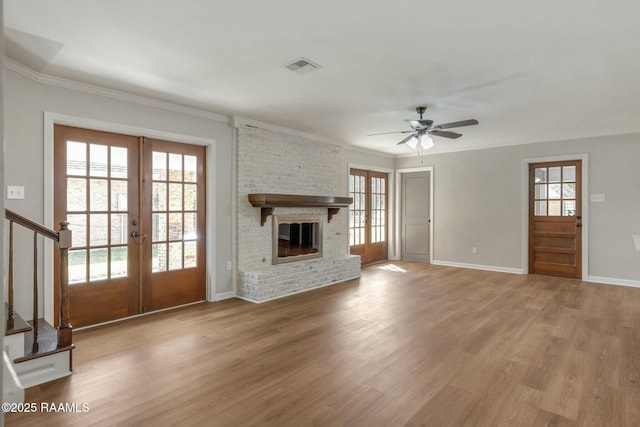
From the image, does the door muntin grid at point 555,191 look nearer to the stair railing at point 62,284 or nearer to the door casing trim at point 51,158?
the door casing trim at point 51,158

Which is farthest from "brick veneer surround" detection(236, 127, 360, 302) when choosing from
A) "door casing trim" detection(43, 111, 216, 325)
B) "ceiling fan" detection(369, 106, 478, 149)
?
"ceiling fan" detection(369, 106, 478, 149)

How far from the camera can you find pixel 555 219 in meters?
6.29

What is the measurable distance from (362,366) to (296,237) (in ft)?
10.6

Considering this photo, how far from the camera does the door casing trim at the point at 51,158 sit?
132 inches

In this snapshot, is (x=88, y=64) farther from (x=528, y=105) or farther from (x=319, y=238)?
(x=528, y=105)

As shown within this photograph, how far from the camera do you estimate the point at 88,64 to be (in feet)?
10.1

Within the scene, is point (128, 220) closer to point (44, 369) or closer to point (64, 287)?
point (64, 287)

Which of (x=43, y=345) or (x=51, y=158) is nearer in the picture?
(x=43, y=345)

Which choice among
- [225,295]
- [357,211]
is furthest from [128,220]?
[357,211]

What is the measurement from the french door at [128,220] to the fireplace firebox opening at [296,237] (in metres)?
1.18

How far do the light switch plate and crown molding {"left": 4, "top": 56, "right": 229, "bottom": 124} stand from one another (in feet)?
3.25

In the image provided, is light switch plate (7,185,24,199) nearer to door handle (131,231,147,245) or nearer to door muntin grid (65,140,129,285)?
door muntin grid (65,140,129,285)

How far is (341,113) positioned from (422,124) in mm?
1018

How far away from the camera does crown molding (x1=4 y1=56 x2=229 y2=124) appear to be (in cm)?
312
